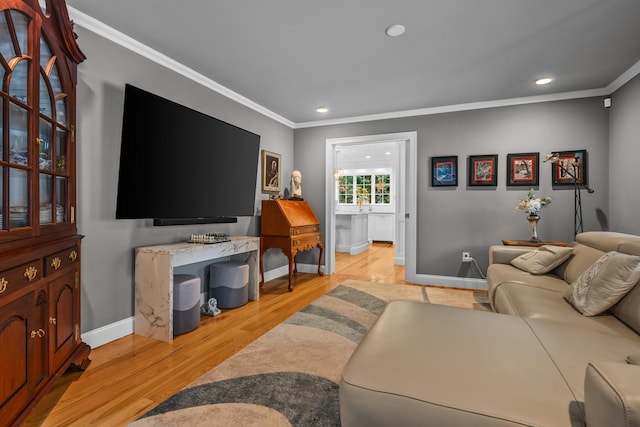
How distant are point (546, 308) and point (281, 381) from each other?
1584mm

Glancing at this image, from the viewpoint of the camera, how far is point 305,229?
4.19 metres

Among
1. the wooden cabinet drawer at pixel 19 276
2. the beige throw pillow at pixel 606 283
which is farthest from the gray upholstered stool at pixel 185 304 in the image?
the beige throw pillow at pixel 606 283

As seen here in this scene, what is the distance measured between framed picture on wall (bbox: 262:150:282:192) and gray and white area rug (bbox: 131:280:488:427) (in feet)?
6.39

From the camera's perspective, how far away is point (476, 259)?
3.97 meters

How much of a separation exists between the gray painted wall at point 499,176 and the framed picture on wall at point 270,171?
113 centimetres

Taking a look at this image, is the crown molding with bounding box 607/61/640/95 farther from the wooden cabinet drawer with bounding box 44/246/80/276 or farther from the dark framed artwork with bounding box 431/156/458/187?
the wooden cabinet drawer with bounding box 44/246/80/276

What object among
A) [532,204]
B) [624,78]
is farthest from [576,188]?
[624,78]

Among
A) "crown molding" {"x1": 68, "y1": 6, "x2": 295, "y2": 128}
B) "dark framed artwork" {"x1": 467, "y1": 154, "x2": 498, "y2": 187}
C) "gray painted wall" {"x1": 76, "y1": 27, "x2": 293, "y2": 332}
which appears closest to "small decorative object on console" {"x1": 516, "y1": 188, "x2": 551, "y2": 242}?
"dark framed artwork" {"x1": 467, "y1": 154, "x2": 498, "y2": 187}

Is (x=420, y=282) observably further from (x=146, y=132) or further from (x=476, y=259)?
(x=146, y=132)

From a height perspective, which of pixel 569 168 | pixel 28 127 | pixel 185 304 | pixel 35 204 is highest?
pixel 569 168

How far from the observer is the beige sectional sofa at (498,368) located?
0.83 meters

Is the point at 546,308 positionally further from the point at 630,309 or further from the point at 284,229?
the point at 284,229

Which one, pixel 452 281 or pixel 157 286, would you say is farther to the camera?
pixel 452 281

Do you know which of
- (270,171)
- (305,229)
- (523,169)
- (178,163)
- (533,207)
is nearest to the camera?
(178,163)
